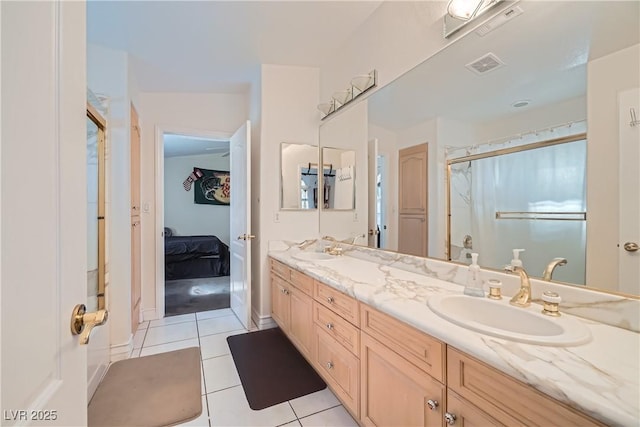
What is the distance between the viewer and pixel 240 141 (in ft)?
9.64

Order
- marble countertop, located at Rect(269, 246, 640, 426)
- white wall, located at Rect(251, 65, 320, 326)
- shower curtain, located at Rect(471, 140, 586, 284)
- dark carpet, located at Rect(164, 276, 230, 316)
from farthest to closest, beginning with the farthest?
dark carpet, located at Rect(164, 276, 230, 316) < white wall, located at Rect(251, 65, 320, 326) < shower curtain, located at Rect(471, 140, 586, 284) < marble countertop, located at Rect(269, 246, 640, 426)

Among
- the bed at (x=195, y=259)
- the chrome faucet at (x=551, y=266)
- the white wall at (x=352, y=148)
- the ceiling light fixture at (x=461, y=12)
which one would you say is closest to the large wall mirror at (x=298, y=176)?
the white wall at (x=352, y=148)

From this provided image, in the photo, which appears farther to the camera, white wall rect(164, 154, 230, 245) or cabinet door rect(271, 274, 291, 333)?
white wall rect(164, 154, 230, 245)

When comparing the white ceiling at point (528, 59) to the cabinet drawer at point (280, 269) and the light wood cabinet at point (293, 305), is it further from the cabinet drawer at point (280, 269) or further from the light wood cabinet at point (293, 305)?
the cabinet drawer at point (280, 269)

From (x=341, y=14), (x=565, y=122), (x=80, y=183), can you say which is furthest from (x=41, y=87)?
(x=341, y=14)

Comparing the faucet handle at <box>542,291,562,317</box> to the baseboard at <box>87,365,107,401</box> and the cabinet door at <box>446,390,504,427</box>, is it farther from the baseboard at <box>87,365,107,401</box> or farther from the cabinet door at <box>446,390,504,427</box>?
the baseboard at <box>87,365,107,401</box>

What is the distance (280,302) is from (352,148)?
155 centimetres

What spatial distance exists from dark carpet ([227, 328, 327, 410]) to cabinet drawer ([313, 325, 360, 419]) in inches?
9.8

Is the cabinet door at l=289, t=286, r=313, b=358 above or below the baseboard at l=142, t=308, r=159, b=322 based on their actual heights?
above

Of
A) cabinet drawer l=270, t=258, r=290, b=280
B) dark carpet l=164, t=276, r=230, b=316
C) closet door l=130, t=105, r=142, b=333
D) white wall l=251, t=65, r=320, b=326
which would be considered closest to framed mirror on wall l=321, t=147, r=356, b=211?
white wall l=251, t=65, r=320, b=326

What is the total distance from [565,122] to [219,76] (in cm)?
295

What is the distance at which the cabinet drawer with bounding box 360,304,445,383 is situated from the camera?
0.95 metres

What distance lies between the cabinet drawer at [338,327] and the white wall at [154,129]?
2210 mm

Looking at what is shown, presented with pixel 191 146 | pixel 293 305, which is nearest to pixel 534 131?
pixel 293 305
